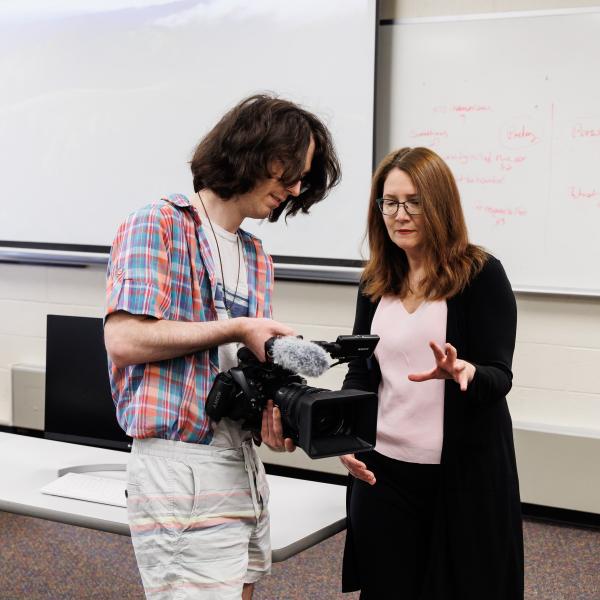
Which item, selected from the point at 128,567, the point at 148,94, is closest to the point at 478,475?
the point at 128,567

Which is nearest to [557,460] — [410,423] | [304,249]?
[304,249]

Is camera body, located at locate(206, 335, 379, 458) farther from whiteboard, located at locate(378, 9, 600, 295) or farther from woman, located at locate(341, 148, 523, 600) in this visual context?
whiteboard, located at locate(378, 9, 600, 295)

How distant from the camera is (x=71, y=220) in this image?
401 centimetres

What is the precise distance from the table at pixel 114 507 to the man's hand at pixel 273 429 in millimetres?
398

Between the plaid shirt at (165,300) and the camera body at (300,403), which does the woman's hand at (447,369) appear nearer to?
the camera body at (300,403)

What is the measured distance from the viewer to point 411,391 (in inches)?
68.9

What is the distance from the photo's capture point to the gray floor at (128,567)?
8.90 ft

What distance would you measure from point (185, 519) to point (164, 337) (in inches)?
11.2

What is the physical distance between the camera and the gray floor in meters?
2.71

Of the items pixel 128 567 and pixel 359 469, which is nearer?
pixel 359 469

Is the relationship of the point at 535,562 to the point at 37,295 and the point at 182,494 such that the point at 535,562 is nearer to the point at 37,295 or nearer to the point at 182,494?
the point at 182,494

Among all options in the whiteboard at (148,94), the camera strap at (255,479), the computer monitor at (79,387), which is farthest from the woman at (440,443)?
the whiteboard at (148,94)

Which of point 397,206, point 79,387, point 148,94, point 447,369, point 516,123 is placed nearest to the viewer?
point 447,369

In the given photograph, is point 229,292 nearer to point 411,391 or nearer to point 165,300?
point 165,300
